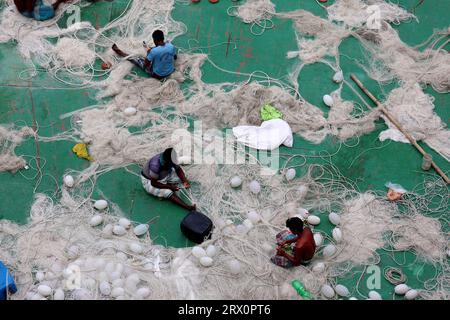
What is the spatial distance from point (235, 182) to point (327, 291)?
1.66m

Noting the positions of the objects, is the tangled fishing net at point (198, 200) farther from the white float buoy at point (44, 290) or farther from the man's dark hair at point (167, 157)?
the man's dark hair at point (167, 157)

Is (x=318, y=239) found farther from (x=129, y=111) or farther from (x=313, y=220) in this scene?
(x=129, y=111)

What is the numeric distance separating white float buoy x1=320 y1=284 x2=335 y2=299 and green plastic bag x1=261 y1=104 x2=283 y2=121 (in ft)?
7.91

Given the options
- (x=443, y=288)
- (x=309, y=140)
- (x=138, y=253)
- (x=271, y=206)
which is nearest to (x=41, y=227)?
(x=138, y=253)

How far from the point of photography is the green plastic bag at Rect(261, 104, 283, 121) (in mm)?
7156

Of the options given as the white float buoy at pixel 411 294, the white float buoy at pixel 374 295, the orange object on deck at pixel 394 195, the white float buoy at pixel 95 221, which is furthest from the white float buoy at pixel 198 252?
the orange object on deck at pixel 394 195

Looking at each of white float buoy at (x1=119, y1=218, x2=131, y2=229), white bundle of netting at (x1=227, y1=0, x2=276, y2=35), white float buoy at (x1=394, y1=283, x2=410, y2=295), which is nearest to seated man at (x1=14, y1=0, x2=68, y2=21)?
white bundle of netting at (x1=227, y1=0, x2=276, y2=35)

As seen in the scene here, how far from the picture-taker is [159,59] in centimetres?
734

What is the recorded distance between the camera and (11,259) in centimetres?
593

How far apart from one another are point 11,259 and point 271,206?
9.74ft

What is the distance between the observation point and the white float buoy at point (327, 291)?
5.70 meters

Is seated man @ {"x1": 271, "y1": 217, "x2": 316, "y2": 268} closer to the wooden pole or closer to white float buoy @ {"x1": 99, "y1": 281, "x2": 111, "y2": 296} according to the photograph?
white float buoy @ {"x1": 99, "y1": 281, "x2": 111, "y2": 296}

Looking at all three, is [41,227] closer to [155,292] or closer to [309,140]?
[155,292]

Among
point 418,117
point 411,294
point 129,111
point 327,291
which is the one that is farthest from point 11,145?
point 418,117
